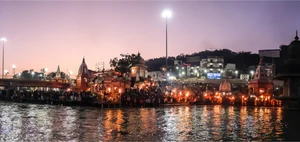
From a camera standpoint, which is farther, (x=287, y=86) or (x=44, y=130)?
(x=287, y=86)

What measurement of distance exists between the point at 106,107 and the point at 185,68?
12265cm

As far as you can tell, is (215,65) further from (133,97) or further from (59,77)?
(133,97)

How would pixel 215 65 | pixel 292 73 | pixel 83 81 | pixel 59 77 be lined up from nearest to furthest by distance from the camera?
pixel 292 73 → pixel 83 81 → pixel 59 77 → pixel 215 65

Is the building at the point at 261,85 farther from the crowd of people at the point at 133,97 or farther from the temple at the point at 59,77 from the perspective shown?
the temple at the point at 59,77

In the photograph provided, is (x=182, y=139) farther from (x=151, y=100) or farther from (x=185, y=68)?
(x=185, y=68)

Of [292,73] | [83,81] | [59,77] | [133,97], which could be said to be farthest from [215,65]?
[292,73]

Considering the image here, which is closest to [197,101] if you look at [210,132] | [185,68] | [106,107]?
[106,107]

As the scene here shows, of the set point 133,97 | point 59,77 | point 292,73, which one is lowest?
point 133,97

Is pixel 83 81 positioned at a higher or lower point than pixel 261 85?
higher

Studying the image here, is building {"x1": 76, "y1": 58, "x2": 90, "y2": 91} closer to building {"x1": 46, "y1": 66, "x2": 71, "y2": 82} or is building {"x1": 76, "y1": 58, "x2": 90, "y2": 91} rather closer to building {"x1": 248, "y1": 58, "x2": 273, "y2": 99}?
Answer: building {"x1": 46, "y1": 66, "x2": 71, "y2": 82}

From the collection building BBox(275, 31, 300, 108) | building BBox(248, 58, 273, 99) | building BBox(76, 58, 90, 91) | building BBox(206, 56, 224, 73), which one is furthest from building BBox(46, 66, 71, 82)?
building BBox(275, 31, 300, 108)

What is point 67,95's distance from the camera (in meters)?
76.3

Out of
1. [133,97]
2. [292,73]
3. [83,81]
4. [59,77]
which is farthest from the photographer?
[59,77]

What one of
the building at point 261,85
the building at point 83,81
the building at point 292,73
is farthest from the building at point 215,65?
the building at point 292,73
